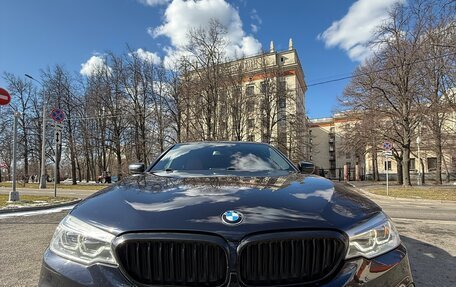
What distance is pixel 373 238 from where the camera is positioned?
1966mm

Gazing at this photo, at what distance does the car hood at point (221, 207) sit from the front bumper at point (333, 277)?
0.20 metres

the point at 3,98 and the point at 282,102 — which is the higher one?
the point at 282,102

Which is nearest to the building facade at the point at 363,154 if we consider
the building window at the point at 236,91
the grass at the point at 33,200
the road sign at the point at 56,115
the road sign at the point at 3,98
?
the building window at the point at 236,91

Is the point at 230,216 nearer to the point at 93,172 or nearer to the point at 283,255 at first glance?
the point at 283,255

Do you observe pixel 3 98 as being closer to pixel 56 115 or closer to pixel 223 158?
pixel 56 115

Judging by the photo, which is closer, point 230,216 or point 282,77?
point 230,216

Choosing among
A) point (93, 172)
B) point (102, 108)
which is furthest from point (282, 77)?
point (93, 172)

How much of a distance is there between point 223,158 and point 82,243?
1.95 metres

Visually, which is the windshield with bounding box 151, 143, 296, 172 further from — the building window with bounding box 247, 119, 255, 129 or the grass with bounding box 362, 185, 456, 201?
the building window with bounding box 247, 119, 255, 129

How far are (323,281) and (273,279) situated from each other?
241 mm

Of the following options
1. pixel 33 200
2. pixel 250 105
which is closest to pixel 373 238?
pixel 33 200

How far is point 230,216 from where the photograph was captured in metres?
1.86

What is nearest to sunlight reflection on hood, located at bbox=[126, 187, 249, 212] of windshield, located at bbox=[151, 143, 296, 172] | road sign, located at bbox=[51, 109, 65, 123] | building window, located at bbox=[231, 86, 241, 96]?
windshield, located at bbox=[151, 143, 296, 172]


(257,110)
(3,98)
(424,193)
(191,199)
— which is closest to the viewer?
(191,199)
